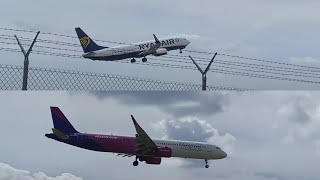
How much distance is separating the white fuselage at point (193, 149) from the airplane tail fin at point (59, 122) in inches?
34.5

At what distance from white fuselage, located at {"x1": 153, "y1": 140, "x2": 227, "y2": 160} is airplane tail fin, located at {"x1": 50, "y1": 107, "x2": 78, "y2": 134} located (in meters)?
0.88

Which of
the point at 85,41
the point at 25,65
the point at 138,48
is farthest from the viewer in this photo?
the point at 138,48

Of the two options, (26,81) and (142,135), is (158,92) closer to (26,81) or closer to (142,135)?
(142,135)

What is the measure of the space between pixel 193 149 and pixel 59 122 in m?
1.37

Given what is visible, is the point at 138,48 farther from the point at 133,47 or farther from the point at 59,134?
the point at 59,134

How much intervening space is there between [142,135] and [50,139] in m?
0.93

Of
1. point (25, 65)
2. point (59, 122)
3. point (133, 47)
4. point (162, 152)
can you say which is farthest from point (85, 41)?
point (162, 152)

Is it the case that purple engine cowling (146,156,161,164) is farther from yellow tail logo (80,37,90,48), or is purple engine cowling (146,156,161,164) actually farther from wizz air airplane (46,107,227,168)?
yellow tail logo (80,37,90,48)

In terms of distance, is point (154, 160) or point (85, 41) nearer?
point (154, 160)

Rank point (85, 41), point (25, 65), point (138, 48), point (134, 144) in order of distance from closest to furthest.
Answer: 1. point (134, 144)
2. point (25, 65)
3. point (85, 41)
4. point (138, 48)

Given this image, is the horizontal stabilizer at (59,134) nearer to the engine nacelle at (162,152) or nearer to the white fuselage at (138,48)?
the engine nacelle at (162,152)

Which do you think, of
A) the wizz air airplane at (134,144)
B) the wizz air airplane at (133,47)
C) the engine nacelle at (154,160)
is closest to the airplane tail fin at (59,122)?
the wizz air airplane at (134,144)

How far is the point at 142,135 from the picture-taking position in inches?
296

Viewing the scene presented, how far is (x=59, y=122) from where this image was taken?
24.7 feet
